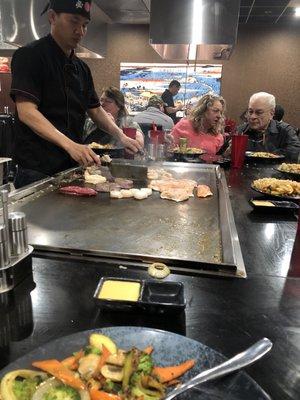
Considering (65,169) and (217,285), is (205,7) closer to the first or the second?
(65,169)

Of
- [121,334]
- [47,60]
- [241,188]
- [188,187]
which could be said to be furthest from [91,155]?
[121,334]

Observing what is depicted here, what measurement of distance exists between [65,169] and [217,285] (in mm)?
1886

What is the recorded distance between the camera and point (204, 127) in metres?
4.52

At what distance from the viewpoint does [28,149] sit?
244cm

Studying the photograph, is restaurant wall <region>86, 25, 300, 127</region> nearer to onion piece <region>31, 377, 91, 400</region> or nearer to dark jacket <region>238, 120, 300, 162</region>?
dark jacket <region>238, 120, 300, 162</region>

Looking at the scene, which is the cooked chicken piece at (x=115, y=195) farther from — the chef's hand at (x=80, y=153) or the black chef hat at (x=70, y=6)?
the black chef hat at (x=70, y=6)

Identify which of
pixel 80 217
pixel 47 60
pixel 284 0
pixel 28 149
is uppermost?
pixel 284 0

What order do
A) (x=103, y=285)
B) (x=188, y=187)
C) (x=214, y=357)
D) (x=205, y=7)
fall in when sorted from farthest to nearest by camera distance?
(x=205, y=7)
(x=188, y=187)
(x=103, y=285)
(x=214, y=357)

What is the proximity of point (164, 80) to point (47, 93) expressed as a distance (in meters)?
6.16

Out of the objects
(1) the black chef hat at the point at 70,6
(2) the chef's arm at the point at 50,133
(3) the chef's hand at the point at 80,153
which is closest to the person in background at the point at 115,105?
(1) the black chef hat at the point at 70,6

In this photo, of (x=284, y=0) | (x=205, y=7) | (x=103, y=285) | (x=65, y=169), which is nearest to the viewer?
(x=103, y=285)

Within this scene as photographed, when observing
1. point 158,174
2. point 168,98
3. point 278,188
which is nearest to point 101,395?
point 278,188

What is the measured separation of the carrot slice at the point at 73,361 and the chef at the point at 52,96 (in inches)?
60.8

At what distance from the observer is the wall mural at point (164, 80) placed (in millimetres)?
7938
